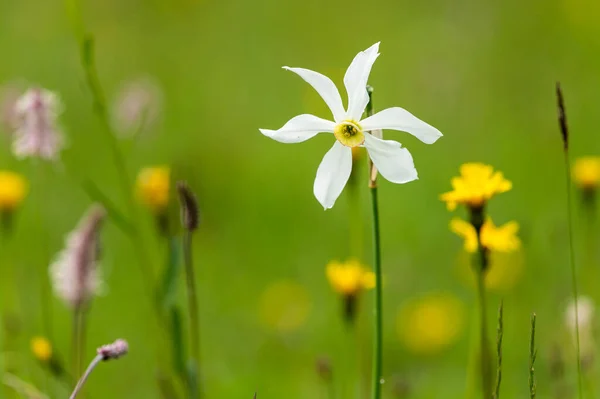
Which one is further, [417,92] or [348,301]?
[417,92]

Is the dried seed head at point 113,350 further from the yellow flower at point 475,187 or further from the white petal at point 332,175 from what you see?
the yellow flower at point 475,187

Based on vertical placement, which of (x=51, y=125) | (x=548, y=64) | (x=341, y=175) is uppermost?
(x=548, y=64)

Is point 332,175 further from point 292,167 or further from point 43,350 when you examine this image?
point 292,167

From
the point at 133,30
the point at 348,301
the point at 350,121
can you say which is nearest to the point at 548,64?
the point at 133,30

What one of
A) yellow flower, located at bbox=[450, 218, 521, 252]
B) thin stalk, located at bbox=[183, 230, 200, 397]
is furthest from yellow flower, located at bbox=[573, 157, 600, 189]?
thin stalk, located at bbox=[183, 230, 200, 397]

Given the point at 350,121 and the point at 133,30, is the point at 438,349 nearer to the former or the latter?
the point at 350,121
